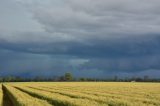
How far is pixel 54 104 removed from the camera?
36.6m

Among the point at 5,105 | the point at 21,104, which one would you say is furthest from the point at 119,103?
the point at 5,105

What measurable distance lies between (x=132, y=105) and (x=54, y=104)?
380 inches

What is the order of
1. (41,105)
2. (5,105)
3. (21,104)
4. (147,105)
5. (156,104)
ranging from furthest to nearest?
(5,105) → (21,104) → (41,105) → (156,104) → (147,105)

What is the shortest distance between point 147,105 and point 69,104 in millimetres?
6690

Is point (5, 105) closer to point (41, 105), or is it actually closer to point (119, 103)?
point (41, 105)

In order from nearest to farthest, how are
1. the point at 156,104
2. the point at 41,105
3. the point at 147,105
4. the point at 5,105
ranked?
the point at 147,105 < the point at 156,104 < the point at 41,105 < the point at 5,105

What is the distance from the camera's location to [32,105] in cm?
3309

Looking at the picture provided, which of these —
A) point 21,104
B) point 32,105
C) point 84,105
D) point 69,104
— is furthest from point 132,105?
point 21,104

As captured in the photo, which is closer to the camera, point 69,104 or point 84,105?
point 84,105

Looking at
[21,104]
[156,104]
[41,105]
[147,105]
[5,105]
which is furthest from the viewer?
[5,105]

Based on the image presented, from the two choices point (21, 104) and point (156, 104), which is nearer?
point (156, 104)

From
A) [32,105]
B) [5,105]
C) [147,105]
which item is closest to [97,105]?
[147,105]

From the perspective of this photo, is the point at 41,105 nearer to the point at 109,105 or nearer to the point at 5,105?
the point at 109,105

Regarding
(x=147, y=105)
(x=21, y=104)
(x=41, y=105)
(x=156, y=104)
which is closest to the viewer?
(x=147, y=105)
